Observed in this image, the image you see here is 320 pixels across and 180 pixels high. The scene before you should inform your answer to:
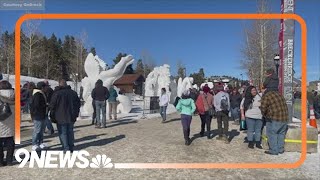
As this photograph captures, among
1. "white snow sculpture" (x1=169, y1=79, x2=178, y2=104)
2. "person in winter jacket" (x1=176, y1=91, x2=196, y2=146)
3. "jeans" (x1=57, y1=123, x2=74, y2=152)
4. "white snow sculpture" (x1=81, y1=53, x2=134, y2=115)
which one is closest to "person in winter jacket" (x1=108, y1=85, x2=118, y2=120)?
"white snow sculpture" (x1=81, y1=53, x2=134, y2=115)

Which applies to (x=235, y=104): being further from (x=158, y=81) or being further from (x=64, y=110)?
(x=158, y=81)

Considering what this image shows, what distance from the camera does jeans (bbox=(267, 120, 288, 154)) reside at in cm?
876

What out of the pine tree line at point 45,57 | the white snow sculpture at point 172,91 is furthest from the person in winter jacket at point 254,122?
the pine tree line at point 45,57

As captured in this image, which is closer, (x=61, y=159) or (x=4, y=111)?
(x=4, y=111)

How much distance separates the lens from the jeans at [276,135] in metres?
8.76

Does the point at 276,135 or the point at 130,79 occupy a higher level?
the point at 130,79

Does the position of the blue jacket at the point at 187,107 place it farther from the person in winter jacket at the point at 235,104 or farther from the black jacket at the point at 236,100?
the black jacket at the point at 236,100

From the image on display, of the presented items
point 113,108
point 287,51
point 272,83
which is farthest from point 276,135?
point 113,108

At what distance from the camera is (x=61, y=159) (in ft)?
26.7

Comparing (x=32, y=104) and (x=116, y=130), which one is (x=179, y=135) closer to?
(x=116, y=130)

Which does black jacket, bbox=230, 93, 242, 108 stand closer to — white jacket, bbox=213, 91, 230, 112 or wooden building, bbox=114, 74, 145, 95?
white jacket, bbox=213, 91, 230, 112

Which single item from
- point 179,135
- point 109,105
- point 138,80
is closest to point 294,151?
point 179,135

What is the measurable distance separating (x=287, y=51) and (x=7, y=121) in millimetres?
8465

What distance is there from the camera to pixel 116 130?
12.9 metres
